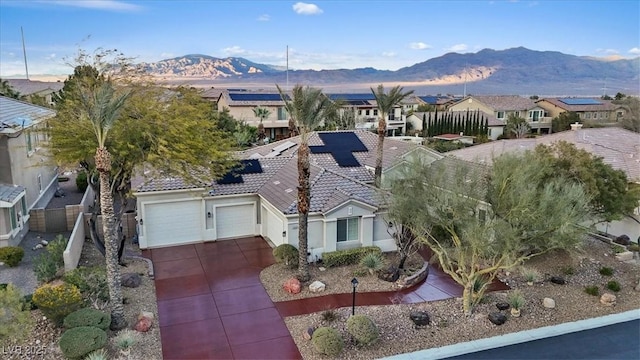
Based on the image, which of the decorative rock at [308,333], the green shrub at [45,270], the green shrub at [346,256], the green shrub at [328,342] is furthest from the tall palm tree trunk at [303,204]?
the green shrub at [45,270]

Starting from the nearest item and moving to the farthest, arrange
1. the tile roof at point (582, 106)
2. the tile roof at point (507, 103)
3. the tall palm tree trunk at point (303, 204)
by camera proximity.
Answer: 1. the tall palm tree trunk at point (303, 204)
2. the tile roof at point (582, 106)
3. the tile roof at point (507, 103)

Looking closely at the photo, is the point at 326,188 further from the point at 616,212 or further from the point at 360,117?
the point at 360,117

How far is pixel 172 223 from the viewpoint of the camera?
71.8 ft

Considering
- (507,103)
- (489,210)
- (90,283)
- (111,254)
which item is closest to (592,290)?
(489,210)

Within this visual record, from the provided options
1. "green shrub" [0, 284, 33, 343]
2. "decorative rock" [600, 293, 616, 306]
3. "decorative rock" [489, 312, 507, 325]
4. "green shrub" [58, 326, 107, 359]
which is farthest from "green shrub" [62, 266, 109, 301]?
"decorative rock" [600, 293, 616, 306]

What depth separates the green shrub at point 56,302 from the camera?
43.0 feet

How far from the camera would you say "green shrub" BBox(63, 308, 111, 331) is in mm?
12875

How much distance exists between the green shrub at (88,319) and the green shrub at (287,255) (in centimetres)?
736

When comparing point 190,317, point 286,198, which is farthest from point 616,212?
point 190,317

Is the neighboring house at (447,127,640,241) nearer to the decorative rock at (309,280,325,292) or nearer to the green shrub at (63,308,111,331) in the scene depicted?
the decorative rock at (309,280,325,292)

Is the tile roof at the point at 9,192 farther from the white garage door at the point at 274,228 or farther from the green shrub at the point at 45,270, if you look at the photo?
the white garage door at the point at 274,228

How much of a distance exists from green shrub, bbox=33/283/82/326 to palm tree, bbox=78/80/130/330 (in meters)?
1.05

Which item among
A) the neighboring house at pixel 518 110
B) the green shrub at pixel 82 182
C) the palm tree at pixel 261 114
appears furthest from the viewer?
the neighboring house at pixel 518 110

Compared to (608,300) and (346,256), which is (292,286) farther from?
(608,300)
